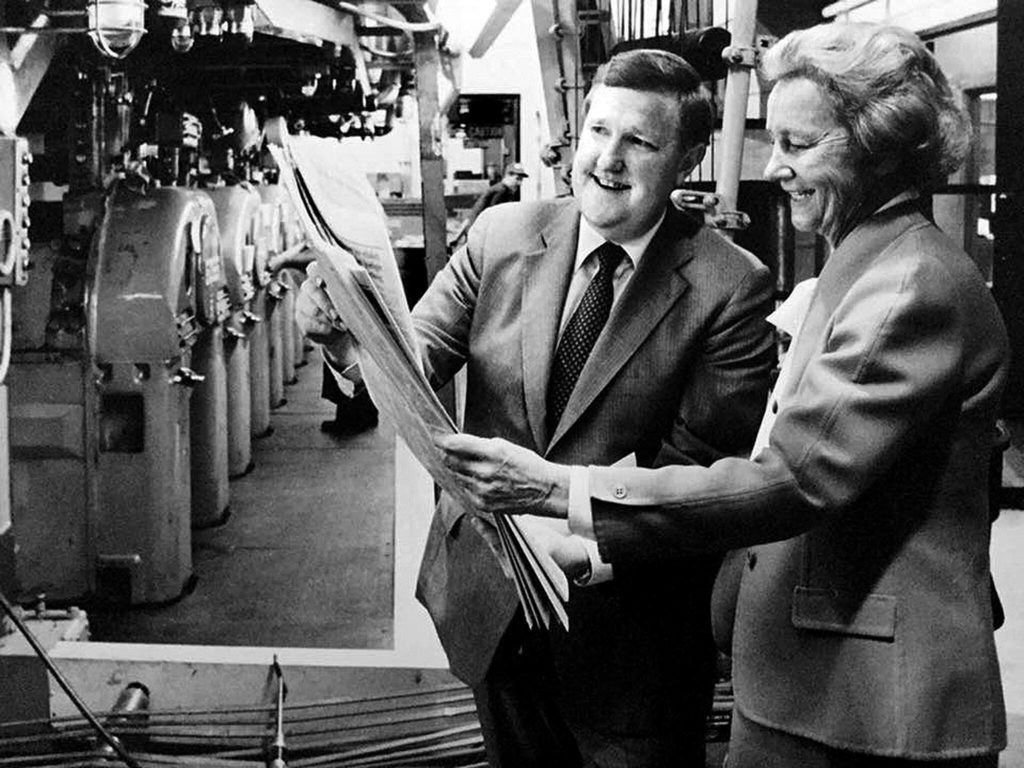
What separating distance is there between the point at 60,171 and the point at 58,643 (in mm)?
2588

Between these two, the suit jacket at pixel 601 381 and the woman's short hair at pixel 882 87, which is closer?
the woman's short hair at pixel 882 87

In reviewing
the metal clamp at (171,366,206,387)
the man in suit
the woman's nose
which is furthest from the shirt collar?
the metal clamp at (171,366,206,387)

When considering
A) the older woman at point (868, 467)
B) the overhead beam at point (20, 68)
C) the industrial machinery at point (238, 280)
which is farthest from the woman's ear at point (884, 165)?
the industrial machinery at point (238, 280)

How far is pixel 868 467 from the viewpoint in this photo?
145cm

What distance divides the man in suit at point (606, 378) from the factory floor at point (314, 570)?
1.53 m

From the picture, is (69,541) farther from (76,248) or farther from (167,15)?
(167,15)

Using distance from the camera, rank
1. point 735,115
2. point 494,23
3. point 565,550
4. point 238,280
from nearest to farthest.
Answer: point 565,550 → point 735,115 → point 494,23 → point 238,280

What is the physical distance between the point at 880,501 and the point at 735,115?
1.20 meters

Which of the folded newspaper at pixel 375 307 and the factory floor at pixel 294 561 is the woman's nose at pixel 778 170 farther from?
the factory floor at pixel 294 561

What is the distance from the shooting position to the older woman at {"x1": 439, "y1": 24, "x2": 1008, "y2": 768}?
57.0 inches

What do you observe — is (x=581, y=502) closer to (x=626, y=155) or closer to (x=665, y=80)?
(x=626, y=155)

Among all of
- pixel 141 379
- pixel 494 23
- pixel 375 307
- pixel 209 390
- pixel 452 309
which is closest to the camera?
pixel 375 307

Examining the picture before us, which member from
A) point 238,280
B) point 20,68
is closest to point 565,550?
point 20,68

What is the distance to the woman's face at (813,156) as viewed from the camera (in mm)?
1521
